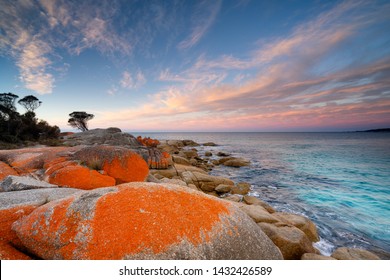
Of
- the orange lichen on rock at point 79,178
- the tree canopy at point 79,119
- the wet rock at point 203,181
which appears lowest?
the wet rock at point 203,181

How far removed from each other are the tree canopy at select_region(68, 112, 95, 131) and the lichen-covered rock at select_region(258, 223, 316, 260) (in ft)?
192

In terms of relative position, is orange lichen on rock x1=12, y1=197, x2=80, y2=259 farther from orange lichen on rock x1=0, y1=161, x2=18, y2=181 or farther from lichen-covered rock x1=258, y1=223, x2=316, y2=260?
lichen-covered rock x1=258, y1=223, x2=316, y2=260

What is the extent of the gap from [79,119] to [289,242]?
60.0 meters

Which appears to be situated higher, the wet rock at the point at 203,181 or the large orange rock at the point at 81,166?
the large orange rock at the point at 81,166

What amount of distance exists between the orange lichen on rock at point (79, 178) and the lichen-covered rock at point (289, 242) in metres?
5.48

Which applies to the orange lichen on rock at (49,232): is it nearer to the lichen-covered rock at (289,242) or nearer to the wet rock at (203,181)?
the lichen-covered rock at (289,242)

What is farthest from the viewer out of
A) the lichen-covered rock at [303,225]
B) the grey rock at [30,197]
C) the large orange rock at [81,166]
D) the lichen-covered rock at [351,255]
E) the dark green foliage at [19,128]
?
the dark green foliage at [19,128]

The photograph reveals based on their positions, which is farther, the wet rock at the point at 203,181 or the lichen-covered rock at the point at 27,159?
the wet rock at the point at 203,181

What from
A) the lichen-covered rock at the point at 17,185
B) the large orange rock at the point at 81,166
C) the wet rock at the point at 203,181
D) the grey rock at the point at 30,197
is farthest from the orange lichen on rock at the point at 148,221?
the wet rock at the point at 203,181

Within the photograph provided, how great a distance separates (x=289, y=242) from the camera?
5594 millimetres

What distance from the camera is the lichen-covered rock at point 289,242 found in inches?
219

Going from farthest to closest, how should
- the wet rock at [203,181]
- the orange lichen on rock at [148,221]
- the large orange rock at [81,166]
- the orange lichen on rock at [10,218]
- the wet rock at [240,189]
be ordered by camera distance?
the wet rock at [203,181]
the wet rock at [240,189]
the large orange rock at [81,166]
the orange lichen on rock at [10,218]
the orange lichen on rock at [148,221]

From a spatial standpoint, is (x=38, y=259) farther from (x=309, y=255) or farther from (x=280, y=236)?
(x=309, y=255)
